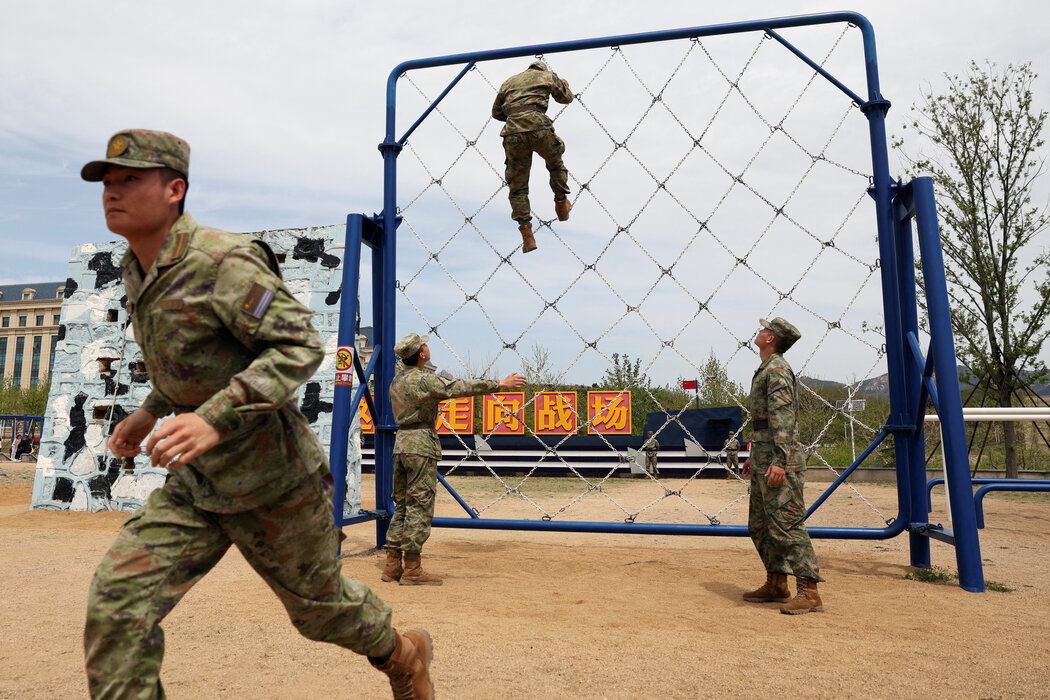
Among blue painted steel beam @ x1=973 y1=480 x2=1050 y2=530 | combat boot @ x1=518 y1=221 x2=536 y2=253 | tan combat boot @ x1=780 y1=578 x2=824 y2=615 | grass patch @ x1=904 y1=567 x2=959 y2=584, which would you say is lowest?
grass patch @ x1=904 y1=567 x2=959 y2=584

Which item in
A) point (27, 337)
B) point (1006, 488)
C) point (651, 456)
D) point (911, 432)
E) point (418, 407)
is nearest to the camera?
point (418, 407)

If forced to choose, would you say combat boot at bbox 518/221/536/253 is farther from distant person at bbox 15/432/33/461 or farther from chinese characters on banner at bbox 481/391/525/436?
distant person at bbox 15/432/33/461

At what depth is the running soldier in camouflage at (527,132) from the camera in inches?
205

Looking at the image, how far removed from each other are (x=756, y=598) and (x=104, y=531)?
23.7ft

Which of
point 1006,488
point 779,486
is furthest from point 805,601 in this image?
point 1006,488

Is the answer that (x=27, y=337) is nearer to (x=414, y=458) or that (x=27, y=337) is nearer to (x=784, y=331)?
(x=414, y=458)

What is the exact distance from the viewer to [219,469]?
177cm

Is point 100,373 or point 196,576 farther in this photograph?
point 100,373

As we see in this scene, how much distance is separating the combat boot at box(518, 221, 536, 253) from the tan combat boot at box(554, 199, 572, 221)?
276 millimetres

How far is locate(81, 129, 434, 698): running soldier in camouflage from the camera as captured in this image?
1637 mm

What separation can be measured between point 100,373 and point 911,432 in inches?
387

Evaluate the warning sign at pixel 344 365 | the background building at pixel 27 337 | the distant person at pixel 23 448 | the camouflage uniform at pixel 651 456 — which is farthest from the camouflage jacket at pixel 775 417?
the background building at pixel 27 337

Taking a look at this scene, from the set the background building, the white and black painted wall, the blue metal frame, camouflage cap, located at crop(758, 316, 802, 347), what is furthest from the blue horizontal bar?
the background building

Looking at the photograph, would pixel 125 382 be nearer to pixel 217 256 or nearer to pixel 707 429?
Answer: pixel 217 256
